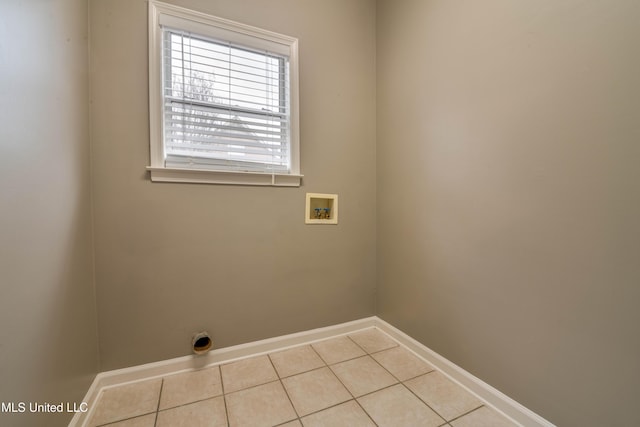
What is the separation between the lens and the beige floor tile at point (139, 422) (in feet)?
3.76

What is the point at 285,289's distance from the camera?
178cm

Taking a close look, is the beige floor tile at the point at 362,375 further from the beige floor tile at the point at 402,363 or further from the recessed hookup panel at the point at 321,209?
the recessed hookup panel at the point at 321,209

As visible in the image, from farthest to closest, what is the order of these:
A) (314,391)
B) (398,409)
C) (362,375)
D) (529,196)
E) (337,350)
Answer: (337,350), (362,375), (314,391), (398,409), (529,196)

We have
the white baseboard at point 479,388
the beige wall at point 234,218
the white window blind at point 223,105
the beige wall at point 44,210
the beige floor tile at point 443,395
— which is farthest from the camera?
the white window blind at point 223,105

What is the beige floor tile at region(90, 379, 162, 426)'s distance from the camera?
3.92 ft

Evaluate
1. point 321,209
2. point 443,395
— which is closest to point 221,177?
point 321,209

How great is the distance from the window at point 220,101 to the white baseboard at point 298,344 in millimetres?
1077

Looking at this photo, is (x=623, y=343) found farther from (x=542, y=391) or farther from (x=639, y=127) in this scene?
(x=639, y=127)

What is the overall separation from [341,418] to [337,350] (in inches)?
22.6

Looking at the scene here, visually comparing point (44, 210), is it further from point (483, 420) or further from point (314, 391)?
point (483, 420)

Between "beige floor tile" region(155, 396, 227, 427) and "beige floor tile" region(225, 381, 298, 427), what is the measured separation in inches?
1.7

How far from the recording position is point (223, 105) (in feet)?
5.26

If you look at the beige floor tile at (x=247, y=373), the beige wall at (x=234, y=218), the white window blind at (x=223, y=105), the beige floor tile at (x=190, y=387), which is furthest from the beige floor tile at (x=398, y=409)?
the white window blind at (x=223, y=105)

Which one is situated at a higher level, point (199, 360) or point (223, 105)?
point (223, 105)
